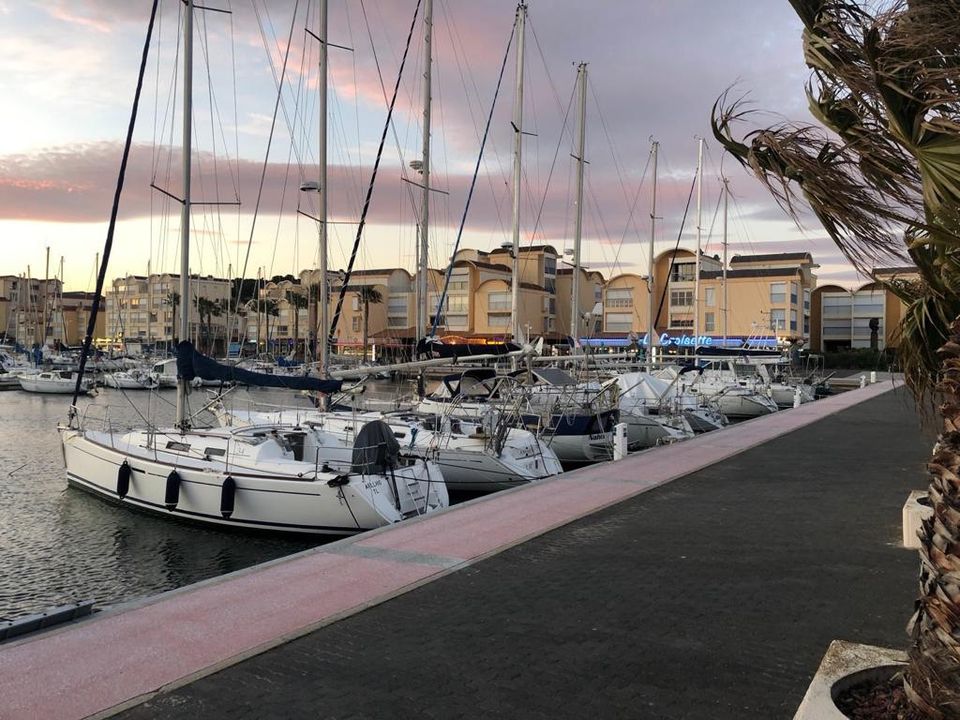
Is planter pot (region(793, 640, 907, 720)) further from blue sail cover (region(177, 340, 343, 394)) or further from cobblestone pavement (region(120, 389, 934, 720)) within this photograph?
blue sail cover (region(177, 340, 343, 394))

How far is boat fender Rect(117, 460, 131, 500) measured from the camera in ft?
52.7

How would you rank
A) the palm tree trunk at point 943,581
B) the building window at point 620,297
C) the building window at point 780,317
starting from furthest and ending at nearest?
the building window at point 620,297, the building window at point 780,317, the palm tree trunk at point 943,581

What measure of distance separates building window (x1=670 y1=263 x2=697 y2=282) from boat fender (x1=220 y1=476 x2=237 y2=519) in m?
79.4

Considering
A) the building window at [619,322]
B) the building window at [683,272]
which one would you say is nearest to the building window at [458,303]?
the building window at [619,322]

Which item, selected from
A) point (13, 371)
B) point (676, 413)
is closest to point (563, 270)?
point (13, 371)

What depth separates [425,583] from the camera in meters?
7.79

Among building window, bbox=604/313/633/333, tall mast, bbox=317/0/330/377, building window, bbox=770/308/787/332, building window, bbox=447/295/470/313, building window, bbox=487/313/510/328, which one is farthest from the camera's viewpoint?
building window, bbox=447/295/470/313

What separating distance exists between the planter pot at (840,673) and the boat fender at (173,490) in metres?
13.2

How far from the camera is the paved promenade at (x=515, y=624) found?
204 inches

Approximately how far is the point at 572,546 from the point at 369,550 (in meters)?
2.44

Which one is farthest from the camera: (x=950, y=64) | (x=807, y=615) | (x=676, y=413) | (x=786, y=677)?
(x=676, y=413)

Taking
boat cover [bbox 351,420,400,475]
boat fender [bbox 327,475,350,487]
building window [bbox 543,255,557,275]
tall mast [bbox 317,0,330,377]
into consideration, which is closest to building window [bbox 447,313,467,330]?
building window [bbox 543,255,557,275]

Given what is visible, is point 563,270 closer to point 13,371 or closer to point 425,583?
point 13,371

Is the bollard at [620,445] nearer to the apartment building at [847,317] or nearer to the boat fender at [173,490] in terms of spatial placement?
the boat fender at [173,490]
